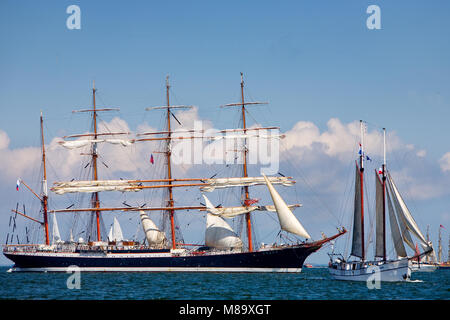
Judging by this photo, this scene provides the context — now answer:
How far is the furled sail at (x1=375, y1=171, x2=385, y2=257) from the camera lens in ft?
244

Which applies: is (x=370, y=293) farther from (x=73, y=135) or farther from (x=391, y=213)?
(x=73, y=135)

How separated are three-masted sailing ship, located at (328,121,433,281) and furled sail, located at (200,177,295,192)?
24355 millimetres

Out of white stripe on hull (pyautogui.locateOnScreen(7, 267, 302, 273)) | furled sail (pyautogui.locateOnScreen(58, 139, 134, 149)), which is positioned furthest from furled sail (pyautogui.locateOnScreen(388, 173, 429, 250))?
furled sail (pyautogui.locateOnScreen(58, 139, 134, 149))

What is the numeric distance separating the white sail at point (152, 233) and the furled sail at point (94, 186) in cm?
651

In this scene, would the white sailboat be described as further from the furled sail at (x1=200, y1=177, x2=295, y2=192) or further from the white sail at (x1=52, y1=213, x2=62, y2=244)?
the white sail at (x1=52, y1=213, x2=62, y2=244)

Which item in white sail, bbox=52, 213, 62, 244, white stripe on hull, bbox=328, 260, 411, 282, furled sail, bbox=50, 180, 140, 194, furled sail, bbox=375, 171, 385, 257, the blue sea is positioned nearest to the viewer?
the blue sea

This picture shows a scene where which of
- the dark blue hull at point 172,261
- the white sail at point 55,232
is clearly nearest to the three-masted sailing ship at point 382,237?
the dark blue hull at point 172,261

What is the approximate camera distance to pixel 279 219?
9381cm

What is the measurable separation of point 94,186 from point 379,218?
51.5 meters

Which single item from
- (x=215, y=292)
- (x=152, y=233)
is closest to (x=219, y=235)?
(x=152, y=233)

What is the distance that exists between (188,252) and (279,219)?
55.4ft

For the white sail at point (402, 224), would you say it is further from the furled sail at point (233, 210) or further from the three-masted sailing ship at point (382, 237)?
the furled sail at point (233, 210)

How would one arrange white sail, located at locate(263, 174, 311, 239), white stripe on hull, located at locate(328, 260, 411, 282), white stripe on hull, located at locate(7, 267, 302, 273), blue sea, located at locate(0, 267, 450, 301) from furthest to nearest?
1. white stripe on hull, located at locate(7, 267, 302, 273)
2. white sail, located at locate(263, 174, 311, 239)
3. white stripe on hull, located at locate(328, 260, 411, 282)
4. blue sea, located at locate(0, 267, 450, 301)
